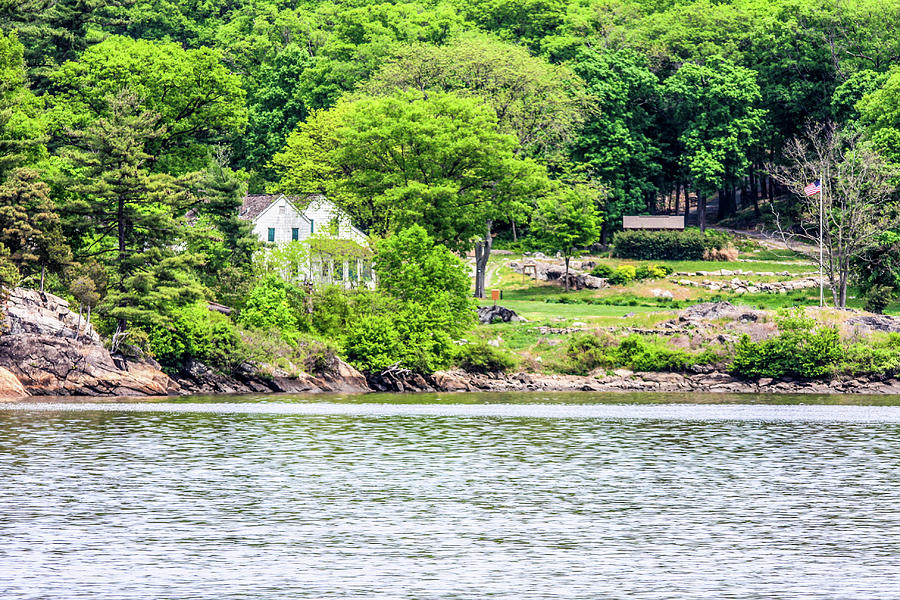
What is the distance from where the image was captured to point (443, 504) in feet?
117

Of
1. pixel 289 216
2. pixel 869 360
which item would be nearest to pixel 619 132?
pixel 289 216

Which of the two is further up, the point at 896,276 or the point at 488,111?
the point at 488,111

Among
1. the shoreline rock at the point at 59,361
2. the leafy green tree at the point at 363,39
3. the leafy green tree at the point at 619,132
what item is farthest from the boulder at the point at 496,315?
the leafy green tree at the point at 363,39

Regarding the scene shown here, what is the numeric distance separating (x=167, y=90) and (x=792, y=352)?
53922mm

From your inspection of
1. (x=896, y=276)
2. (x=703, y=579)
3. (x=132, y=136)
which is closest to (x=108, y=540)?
(x=703, y=579)

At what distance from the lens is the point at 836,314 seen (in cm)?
8100

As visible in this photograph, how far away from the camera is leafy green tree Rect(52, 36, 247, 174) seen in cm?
9588

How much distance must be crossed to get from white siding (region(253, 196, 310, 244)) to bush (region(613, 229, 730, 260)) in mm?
31743

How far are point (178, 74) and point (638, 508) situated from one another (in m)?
72.3

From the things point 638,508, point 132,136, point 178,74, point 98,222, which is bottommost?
point 638,508

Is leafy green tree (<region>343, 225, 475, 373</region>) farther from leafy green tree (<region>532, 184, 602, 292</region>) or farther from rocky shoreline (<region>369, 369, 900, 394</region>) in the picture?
leafy green tree (<region>532, 184, 602, 292</region>)

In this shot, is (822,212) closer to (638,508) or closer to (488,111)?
(488,111)

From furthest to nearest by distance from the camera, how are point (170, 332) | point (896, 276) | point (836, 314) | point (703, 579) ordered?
point (896, 276) → point (836, 314) → point (170, 332) → point (703, 579)

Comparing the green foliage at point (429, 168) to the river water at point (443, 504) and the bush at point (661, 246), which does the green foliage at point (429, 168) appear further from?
the river water at point (443, 504)
